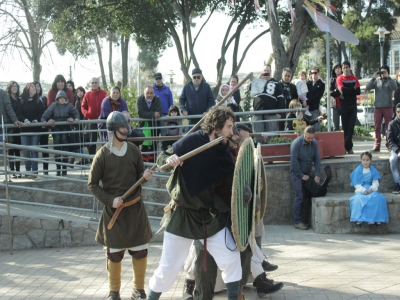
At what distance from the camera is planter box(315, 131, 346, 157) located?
10875 millimetres

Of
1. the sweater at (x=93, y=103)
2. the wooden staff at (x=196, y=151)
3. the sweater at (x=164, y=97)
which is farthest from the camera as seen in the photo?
the sweater at (x=164, y=97)

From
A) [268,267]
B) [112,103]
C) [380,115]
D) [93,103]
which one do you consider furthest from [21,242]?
[380,115]

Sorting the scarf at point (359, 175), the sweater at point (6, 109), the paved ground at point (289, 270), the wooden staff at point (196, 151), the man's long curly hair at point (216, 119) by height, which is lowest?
the paved ground at point (289, 270)

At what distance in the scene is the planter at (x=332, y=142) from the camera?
1088 cm

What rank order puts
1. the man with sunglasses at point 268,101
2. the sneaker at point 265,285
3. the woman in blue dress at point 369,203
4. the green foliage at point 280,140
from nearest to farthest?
the sneaker at point 265,285 < the woman in blue dress at point 369,203 < the green foliage at point 280,140 < the man with sunglasses at point 268,101

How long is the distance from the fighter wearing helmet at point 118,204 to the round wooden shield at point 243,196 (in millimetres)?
1294

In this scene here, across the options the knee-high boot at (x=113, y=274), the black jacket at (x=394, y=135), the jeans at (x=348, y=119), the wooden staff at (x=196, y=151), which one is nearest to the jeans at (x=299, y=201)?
the black jacket at (x=394, y=135)

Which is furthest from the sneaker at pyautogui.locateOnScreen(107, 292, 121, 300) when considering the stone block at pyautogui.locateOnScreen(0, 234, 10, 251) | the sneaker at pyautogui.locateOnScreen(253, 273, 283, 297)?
the stone block at pyautogui.locateOnScreen(0, 234, 10, 251)

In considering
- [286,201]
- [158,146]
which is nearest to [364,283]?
[286,201]

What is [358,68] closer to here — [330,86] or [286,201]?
[330,86]

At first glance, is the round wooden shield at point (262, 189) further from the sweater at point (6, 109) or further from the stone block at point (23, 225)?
the sweater at point (6, 109)

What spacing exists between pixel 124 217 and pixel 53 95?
5780 mm

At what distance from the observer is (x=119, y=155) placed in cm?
596

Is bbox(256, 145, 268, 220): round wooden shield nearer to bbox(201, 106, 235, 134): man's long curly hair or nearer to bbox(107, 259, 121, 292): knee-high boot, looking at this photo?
bbox(201, 106, 235, 134): man's long curly hair
